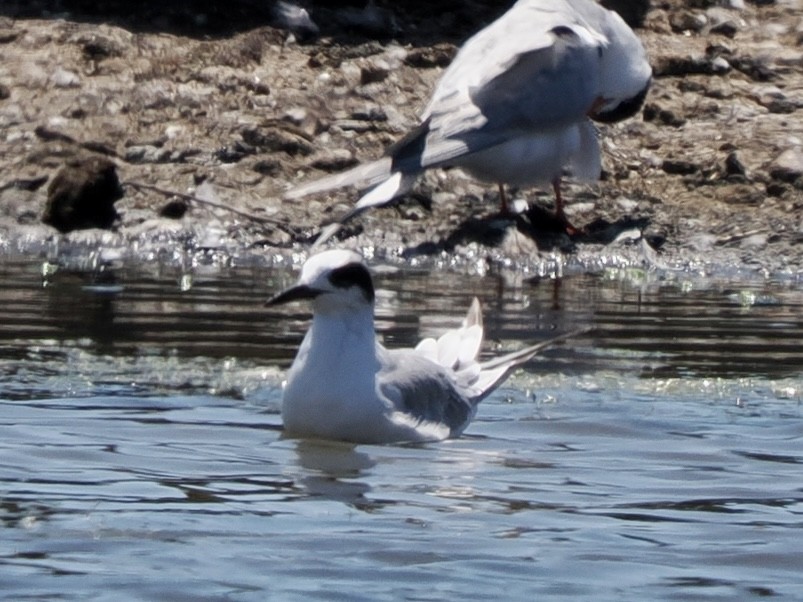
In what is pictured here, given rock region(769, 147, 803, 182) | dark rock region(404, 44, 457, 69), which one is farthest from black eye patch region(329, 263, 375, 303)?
dark rock region(404, 44, 457, 69)

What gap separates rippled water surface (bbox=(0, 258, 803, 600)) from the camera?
5125 mm

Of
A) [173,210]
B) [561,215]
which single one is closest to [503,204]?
[561,215]

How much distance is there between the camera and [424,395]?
7312 millimetres

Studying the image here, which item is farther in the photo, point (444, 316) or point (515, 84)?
point (515, 84)

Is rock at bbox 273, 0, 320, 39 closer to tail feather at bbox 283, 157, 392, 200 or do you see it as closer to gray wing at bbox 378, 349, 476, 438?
tail feather at bbox 283, 157, 392, 200

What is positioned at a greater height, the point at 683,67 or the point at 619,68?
the point at 683,67

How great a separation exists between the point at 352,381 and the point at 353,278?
0.36m

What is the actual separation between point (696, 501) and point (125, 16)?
9.43 metres

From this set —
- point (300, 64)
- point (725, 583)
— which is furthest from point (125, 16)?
point (725, 583)

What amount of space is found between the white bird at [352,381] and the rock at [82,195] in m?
5.47

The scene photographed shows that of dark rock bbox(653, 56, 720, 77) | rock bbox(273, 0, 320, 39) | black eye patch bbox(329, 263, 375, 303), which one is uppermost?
rock bbox(273, 0, 320, 39)

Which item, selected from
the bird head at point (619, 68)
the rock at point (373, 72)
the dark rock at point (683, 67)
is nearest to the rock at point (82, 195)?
the rock at point (373, 72)

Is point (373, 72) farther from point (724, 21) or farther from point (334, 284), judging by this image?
point (334, 284)

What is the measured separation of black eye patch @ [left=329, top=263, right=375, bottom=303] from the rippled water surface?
548mm
